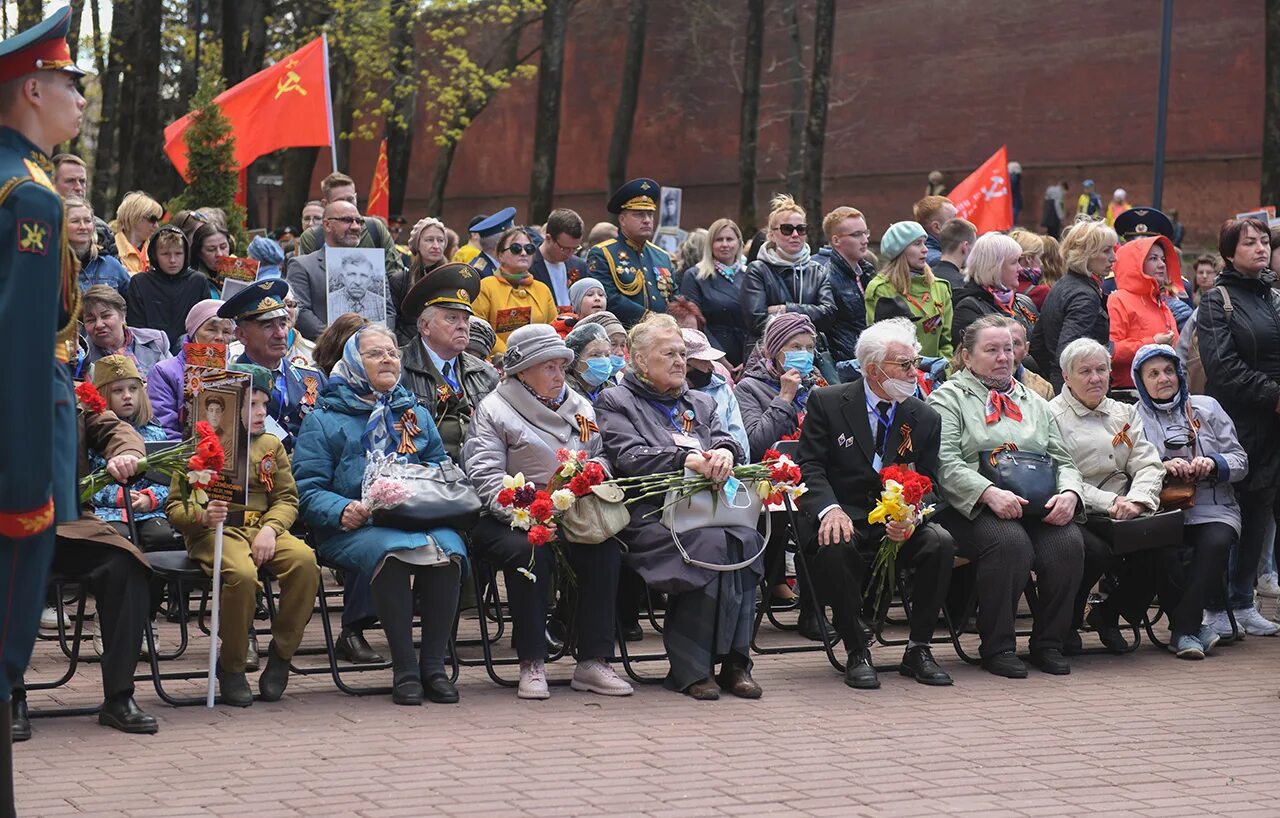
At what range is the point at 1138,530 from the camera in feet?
30.9

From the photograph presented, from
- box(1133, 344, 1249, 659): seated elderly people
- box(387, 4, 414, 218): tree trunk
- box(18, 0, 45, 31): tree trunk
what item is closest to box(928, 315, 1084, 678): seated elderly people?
box(1133, 344, 1249, 659): seated elderly people

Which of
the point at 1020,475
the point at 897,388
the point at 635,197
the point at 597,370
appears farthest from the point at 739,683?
the point at 635,197

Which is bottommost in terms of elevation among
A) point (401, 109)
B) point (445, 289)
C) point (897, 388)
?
point (897, 388)

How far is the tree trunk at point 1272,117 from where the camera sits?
21641 millimetres

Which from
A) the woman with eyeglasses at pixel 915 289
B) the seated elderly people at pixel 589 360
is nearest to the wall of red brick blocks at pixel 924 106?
the woman with eyeglasses at pixel 915 289

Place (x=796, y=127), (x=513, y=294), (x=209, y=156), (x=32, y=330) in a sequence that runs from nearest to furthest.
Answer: (x=32, y=330) → (x=513, y=294) → (x=209, y=156) → (x=796, y=127)

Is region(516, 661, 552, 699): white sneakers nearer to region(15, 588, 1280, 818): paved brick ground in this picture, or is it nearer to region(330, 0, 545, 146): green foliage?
region(15, 588, 1280, 818): paved brick ground

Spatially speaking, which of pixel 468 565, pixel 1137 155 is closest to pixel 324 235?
pixel 468 565

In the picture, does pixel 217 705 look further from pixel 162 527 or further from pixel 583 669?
pixel 583 669

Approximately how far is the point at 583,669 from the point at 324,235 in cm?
567

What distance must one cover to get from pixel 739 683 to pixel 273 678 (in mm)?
2219

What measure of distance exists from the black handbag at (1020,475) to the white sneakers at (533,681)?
8.82 feet

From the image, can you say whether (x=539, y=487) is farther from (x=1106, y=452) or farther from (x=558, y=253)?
(x=558, y=253)

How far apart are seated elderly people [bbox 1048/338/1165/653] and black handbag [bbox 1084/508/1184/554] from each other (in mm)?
82
